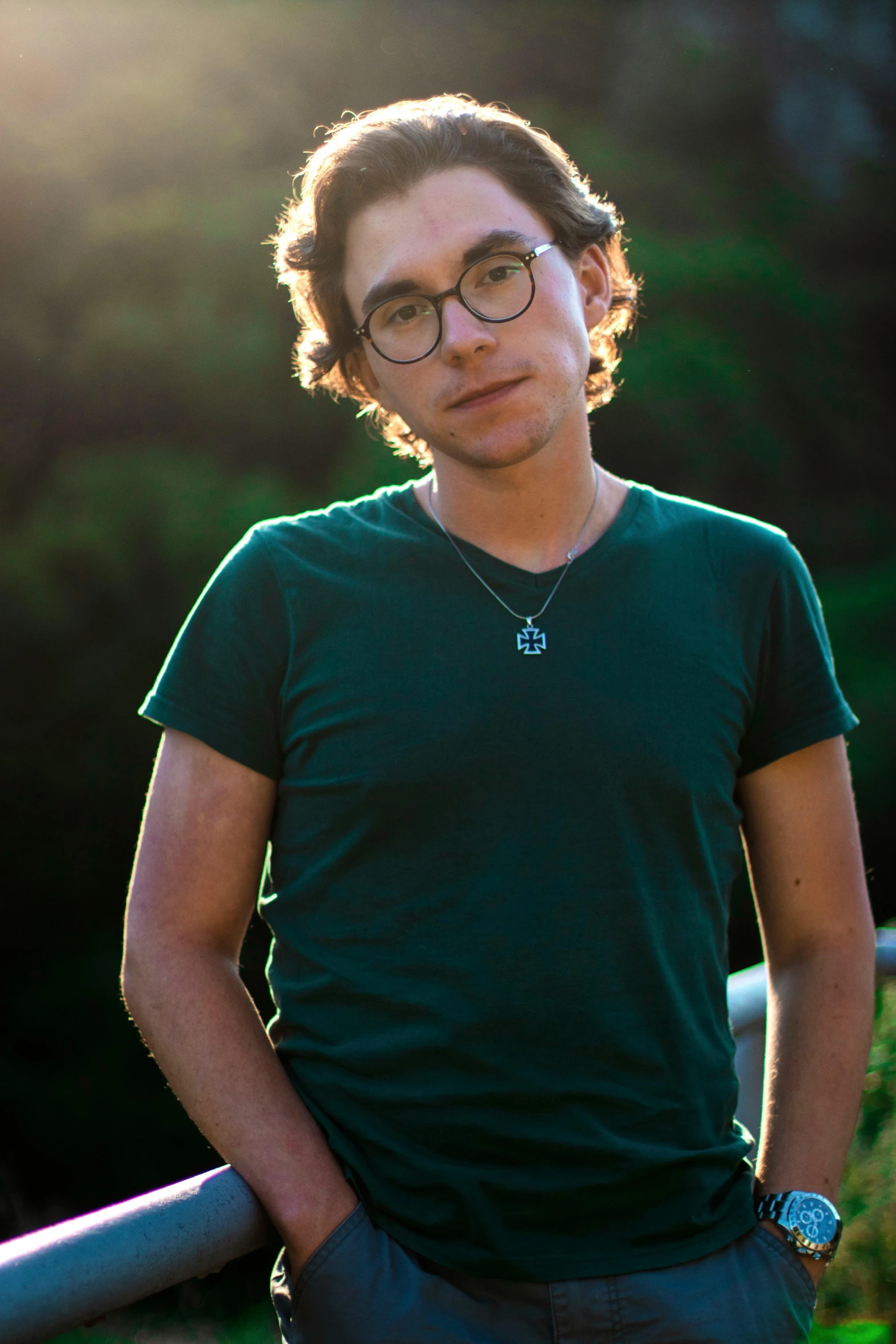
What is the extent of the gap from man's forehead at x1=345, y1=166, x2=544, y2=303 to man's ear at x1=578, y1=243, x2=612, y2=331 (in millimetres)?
154

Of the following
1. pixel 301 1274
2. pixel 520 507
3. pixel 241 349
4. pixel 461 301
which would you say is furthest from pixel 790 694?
pixel 241 349

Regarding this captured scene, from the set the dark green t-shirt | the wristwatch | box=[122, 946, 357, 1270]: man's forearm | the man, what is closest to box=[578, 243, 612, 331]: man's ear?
the man

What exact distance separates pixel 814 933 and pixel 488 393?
76 centimetres

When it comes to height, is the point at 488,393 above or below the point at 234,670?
above

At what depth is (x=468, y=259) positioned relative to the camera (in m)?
1.36

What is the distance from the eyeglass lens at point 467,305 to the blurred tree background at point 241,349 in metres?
4.05

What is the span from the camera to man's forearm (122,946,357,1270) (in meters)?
1.05

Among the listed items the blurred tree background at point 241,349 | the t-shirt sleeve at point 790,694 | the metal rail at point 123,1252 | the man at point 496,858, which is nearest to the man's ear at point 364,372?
the man at point 496,858

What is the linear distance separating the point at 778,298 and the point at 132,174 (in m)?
3.70

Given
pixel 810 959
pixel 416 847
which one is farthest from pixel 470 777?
pixel 810 959

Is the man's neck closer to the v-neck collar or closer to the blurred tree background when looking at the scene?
the v-neck collar

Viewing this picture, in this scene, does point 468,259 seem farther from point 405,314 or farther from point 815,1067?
point 815,1067

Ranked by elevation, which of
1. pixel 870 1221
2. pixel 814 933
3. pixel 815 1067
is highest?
pixel 814 933

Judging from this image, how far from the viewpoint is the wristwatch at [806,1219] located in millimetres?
1187
